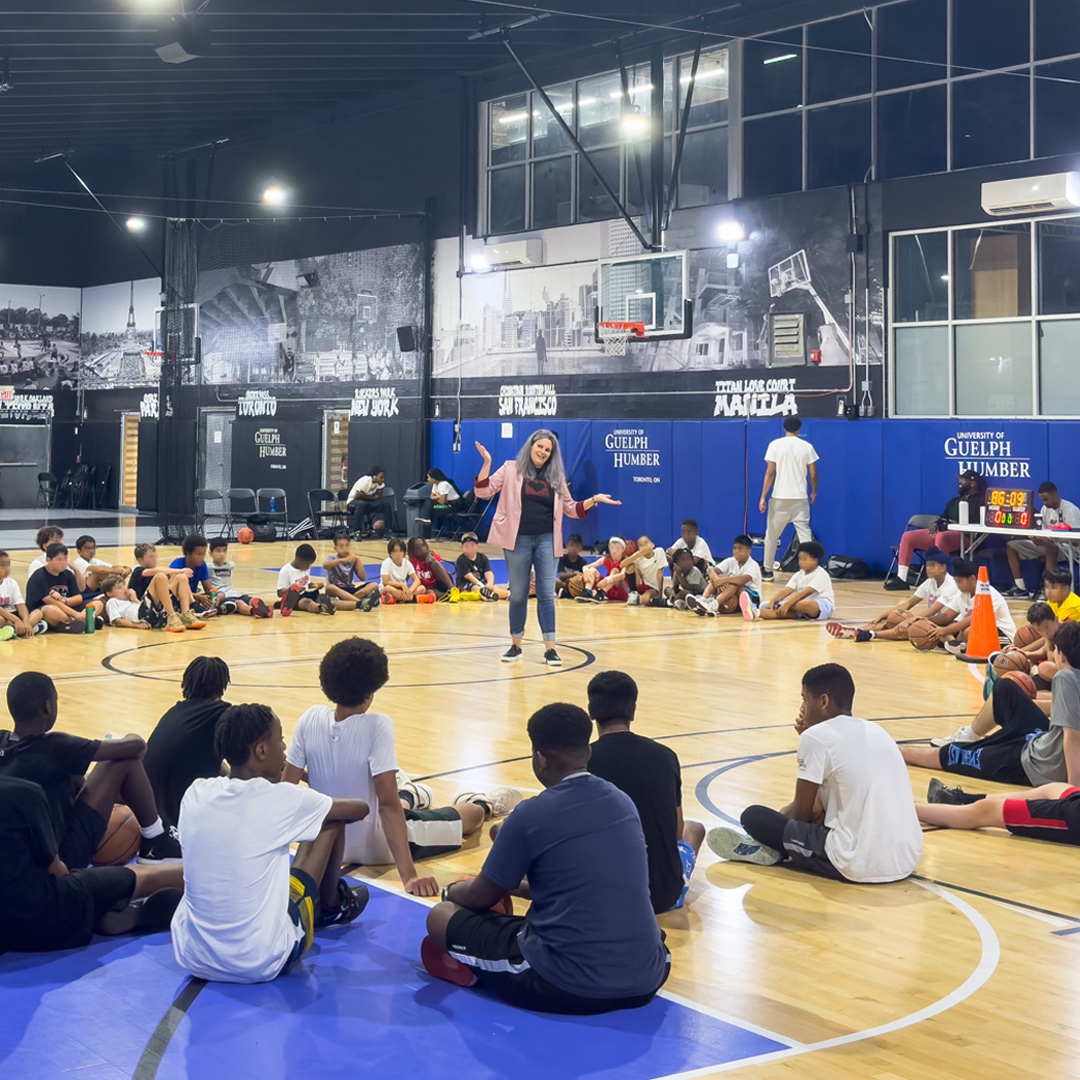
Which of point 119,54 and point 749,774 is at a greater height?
point 119,54

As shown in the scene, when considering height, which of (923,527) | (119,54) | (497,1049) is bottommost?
(497,1049)

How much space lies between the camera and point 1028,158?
18734 millimetres

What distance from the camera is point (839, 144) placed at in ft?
68.8

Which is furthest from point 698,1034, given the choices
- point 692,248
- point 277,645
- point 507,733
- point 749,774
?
point 692,248

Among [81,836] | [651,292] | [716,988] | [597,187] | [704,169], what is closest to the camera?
[716,988]

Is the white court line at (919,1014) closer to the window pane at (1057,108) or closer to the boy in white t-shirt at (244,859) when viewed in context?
the boy in white t-shirt at (244,859)

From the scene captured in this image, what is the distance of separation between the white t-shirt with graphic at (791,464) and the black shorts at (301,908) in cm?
1579

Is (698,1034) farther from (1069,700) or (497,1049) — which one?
(1069,700)

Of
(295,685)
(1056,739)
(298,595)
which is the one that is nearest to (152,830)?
(1056,739)

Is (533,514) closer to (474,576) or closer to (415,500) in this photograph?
(474,576)

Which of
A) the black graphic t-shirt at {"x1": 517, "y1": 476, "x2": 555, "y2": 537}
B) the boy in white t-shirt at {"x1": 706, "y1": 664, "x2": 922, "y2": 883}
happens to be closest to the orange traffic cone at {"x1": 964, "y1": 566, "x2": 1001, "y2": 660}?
the black graphic t-shirt at {"x1": 517, "y1": 476, "x2": 555, "y2": 537}

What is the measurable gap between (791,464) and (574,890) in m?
16.3

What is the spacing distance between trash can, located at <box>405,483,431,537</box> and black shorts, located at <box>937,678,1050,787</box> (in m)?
18.7

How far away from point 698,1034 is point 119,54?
834 inches
